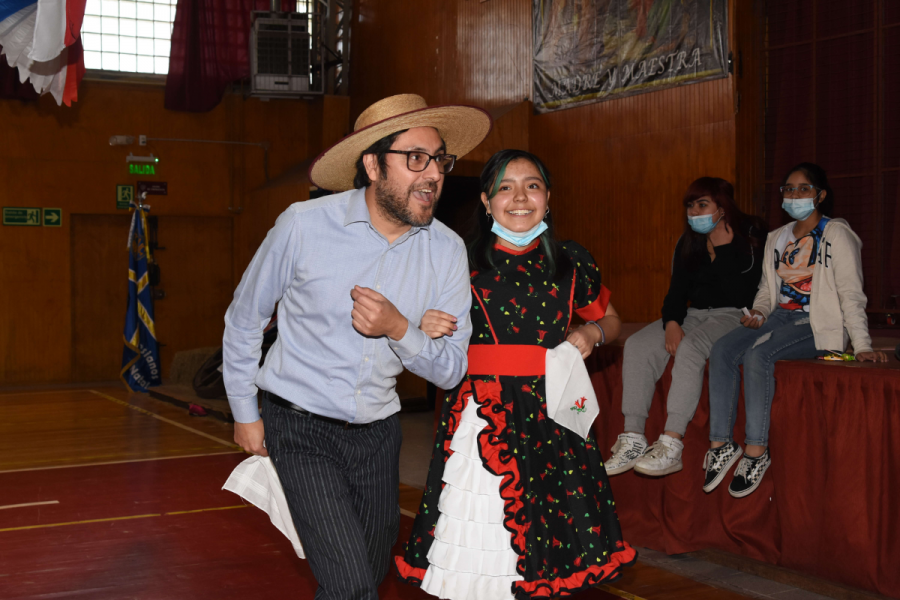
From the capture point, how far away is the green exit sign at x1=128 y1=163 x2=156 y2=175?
11070 mm

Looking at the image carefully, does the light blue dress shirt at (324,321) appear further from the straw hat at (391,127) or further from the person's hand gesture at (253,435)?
the straw hat at (391,127)

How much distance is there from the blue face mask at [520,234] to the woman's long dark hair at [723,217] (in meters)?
1.64

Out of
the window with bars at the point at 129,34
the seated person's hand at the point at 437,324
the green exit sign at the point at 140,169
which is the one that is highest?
the window with bars at the point at 129,34

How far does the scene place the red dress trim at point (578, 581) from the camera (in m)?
2.32

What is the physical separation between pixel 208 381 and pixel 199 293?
291 centimetres

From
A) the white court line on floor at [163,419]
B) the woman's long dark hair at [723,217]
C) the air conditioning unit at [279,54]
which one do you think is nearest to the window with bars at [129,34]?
the air conditioning unit at [279,54]

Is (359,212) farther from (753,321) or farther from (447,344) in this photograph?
(753,321)

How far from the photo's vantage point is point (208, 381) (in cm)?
905

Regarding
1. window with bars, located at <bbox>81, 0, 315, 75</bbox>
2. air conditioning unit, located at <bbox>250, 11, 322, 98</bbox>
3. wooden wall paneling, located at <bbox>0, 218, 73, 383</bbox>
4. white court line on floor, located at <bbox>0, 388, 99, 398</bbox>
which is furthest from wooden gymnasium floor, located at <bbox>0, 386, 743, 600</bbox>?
window with bars, located at <bbox>81, 0, 315, 75</bbox>

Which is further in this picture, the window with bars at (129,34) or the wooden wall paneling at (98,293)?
the window with bars at (129,34)

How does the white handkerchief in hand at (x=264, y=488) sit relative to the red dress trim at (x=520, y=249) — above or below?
below

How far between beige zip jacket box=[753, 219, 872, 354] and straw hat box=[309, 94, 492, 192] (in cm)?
177

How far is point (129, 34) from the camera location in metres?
11.6

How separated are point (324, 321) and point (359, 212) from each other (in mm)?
300
